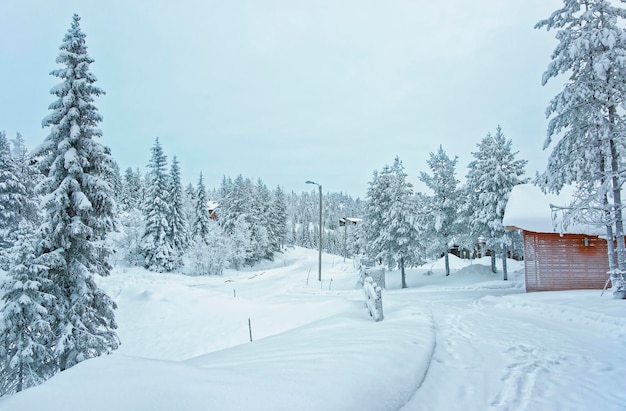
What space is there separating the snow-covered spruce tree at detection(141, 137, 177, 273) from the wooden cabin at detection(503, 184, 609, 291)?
34097 millimetres

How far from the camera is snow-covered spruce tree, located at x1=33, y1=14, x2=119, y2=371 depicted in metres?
11.9

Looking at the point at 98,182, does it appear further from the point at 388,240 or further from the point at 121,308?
the point at 388,240

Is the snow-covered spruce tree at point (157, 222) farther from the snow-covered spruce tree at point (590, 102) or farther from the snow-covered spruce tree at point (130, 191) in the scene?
the snow-covered spruce tree at point (590, 102)

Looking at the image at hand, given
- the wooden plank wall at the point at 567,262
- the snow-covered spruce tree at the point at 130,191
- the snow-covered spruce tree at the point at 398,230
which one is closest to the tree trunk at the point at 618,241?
the wooden plank wall at the point at 567,262

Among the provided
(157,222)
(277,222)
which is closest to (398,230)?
(157,222)

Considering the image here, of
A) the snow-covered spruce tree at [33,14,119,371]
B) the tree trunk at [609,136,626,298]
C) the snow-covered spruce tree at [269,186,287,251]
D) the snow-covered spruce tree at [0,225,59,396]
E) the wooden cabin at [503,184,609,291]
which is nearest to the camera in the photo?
the snow-covered spruce tree at [0,225,59,396]

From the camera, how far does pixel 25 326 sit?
36.0ft

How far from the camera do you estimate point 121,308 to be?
2050cm

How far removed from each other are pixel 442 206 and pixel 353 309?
1982 centimetres

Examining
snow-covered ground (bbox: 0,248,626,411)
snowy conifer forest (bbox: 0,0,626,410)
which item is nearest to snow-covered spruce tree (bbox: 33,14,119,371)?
snowy conifer forest (bbox: 0,0,626,410)

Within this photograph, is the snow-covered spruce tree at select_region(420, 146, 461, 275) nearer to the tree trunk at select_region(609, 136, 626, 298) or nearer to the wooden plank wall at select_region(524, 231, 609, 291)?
the wooden plank wall at select_region(524, 231, 609, 291)

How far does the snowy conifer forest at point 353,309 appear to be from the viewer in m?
4.13

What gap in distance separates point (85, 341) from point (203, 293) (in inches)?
438

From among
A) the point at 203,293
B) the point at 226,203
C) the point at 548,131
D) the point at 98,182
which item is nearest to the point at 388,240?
the point at 203,293
